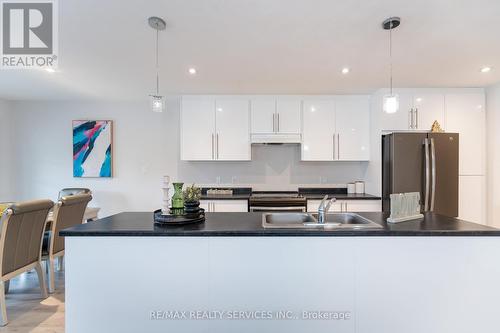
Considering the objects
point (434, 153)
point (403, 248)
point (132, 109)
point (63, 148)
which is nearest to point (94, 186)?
point (63, 148)

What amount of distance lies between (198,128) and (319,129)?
1814mm

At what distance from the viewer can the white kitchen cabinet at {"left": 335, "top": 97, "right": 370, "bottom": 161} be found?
3.81 meters

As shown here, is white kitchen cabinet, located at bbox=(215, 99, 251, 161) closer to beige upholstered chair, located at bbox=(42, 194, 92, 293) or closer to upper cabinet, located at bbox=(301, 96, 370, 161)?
upper cabinet, located at bbox=(301, 96, 370, 161)

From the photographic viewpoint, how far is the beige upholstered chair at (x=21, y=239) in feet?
7.19

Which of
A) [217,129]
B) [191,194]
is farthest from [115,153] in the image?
[191,194]

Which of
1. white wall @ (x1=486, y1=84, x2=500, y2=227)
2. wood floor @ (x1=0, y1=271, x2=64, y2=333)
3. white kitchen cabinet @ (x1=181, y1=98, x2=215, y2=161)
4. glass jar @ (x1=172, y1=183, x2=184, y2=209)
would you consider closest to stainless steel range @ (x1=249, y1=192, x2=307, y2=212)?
white kitchen cabinet @ (x1=181, y1=98, x2=215, y2=161)

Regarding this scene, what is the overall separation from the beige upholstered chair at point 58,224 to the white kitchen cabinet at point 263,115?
242 centimetres

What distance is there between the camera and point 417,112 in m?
3.47

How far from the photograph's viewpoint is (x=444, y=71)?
2.88m

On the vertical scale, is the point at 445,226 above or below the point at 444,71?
below

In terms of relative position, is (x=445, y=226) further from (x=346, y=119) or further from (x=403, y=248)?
(x=346, y=119)

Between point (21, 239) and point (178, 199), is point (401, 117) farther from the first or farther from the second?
point (21, 239)

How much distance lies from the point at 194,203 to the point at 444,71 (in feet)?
10.2

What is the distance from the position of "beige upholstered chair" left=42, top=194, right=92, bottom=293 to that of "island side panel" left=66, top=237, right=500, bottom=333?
4.68 feet
